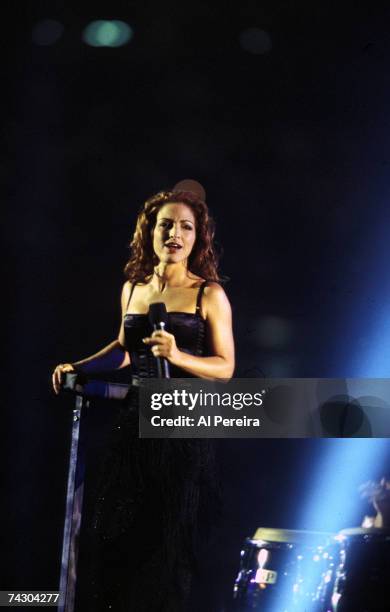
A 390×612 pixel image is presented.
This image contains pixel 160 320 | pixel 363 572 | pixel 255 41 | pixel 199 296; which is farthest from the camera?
pixel 255 41

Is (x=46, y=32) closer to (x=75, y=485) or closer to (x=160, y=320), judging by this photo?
(x=160, y=320)

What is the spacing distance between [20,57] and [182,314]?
1.20m

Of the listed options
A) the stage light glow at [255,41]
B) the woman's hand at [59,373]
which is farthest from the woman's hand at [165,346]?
the stage light glow at [255,41]

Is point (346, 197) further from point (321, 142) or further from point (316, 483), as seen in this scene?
point (316, 483)

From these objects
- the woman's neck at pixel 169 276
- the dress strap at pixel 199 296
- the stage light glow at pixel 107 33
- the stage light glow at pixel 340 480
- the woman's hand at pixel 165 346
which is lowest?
the stage light glow at pixel 340 480

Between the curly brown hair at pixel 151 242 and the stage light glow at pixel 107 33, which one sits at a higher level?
the stage light glow at pixel 107 33

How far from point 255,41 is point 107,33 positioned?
542 millimetres

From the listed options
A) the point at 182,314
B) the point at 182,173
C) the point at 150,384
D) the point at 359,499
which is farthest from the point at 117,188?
the point at 359,499

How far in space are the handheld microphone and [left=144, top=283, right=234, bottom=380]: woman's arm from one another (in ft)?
0.06

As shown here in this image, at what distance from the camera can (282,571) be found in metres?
2.13

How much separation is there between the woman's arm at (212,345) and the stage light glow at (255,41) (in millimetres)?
889

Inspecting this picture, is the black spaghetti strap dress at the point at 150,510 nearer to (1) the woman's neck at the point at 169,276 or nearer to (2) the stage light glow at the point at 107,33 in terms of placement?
(1) the woman's neck at the point at 169,276

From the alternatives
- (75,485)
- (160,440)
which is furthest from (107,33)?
(75,485)

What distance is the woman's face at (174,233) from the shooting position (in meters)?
2.28
